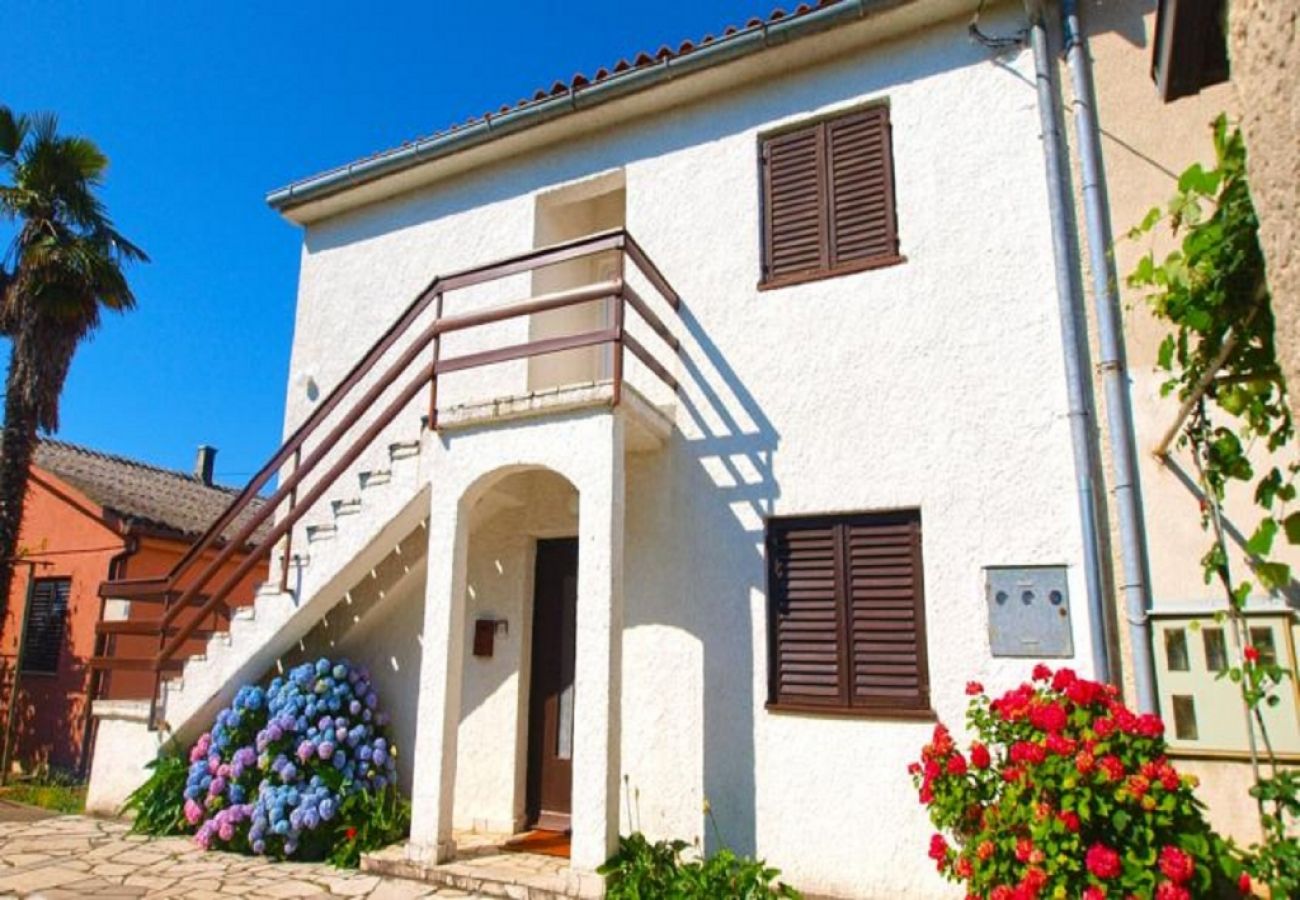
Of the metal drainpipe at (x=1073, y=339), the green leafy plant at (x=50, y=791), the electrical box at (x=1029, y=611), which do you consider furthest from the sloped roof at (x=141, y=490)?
the metal drainpipe at (x=1073, y=339)

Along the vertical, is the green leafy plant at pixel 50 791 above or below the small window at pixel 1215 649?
below

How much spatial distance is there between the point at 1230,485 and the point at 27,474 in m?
14.8

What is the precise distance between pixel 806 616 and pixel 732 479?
4.56ft

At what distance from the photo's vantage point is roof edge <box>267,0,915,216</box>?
289 inches

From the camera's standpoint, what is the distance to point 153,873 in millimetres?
6664

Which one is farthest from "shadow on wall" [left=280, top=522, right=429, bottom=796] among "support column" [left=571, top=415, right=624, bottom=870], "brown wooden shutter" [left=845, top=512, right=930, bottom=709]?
"brown wooden shutter" [left=845, top=512, right=930, bottom=709]

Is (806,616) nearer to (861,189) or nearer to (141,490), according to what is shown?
(861,189)

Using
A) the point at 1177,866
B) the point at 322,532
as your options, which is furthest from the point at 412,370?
the point at 1177,866

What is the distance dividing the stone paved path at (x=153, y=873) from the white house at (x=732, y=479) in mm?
606

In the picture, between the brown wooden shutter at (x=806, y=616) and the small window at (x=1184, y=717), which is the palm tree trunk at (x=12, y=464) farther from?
the small window at (x=1184, y=717)

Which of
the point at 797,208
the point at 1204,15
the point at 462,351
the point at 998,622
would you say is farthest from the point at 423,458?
the point at 1204,15

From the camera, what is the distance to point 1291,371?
1.77m

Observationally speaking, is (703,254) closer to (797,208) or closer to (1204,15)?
(797,208)

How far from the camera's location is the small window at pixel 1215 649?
5281mm
